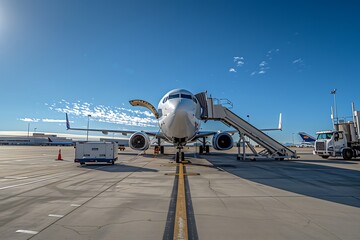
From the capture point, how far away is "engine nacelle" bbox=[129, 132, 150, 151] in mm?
21547

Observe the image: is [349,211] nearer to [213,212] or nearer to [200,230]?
[213,212]

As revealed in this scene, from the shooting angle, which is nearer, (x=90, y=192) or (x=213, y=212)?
(x=213, y=212)

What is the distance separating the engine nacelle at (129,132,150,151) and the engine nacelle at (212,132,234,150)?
19.3ft

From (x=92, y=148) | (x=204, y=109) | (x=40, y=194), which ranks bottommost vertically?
(x=40, y=194)

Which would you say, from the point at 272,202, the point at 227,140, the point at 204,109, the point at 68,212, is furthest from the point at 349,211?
the point at 227,140

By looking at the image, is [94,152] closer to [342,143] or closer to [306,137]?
[342,143]

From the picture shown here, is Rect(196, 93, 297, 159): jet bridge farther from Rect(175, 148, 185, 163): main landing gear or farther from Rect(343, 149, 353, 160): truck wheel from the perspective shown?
Rect(343, 149, 353, 160): truck wheel

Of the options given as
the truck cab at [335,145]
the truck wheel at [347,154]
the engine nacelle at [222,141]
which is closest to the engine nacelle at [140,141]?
the engine nacelle at [222,141]

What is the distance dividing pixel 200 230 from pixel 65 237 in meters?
1.95

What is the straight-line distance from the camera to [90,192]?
6.75 meters

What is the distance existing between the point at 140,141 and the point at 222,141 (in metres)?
7.29

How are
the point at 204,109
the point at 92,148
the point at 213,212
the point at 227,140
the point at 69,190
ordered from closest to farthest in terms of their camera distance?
the point at 213,212, the point at 69,190, the point at 92,148, the point at 204,109, the point at 227,140

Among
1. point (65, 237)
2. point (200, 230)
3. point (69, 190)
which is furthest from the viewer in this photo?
point (69, 190)

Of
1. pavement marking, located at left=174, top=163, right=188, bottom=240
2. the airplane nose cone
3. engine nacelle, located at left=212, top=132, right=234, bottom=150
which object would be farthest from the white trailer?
pavement marking, located at left=174, top=163, right=188, bottom=240
